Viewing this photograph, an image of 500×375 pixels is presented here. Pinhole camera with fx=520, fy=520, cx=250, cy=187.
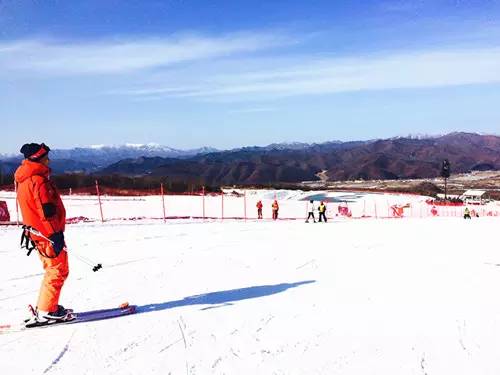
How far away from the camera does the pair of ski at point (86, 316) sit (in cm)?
579

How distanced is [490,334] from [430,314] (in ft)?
2.71

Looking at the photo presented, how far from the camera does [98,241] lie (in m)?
14.3

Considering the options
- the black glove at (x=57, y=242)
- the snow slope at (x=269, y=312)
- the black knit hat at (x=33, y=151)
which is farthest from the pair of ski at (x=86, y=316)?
the black knit hat at (x=33, y=151)

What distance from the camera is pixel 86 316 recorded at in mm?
6250

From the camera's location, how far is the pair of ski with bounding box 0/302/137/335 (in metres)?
5.79

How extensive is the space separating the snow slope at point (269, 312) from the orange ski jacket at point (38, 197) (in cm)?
119

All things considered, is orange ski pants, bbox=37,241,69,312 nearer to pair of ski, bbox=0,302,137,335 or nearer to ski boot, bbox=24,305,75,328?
ski boot, bbox=24,305,75,328

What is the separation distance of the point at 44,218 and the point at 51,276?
68cm

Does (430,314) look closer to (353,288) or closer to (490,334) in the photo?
(490,334)

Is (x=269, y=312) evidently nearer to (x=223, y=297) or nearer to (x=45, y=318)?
(x=223, y=297)

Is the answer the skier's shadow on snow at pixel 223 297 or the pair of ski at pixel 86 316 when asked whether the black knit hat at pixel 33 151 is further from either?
the skier's shadow on snow at pixel 223 297

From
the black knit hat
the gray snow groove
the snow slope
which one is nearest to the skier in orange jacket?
the black knit hat

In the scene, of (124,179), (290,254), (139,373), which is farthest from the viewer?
(124,179)

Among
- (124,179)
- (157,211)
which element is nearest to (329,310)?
(157,211)
